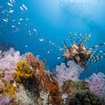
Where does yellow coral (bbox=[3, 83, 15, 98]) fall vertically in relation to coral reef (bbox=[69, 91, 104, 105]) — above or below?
above

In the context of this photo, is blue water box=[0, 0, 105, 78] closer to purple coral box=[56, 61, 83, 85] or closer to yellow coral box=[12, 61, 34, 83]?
purple coral box=[56, 61, 83, 85]

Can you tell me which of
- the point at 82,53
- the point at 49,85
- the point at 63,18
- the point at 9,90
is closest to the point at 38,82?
the point at 49,85

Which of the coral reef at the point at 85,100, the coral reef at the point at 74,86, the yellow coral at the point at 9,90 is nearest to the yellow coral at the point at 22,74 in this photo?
the yellow coral at the point at 9,90

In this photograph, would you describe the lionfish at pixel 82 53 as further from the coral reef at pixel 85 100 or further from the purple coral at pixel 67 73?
the coral reef at pixel 85 100

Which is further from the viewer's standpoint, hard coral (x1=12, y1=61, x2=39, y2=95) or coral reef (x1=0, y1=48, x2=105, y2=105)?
hard coral (x1=12, y1=61, x2=39, y2=95)

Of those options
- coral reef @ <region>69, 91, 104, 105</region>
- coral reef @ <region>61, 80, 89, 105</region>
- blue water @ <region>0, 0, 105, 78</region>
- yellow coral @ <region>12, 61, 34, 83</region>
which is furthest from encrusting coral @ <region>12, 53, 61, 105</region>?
blue water @ <region>0, 0, 105, 78</region>

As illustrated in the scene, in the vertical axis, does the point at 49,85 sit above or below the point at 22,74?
below

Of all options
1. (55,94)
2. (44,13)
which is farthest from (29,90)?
(44,13)

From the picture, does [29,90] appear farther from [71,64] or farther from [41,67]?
[71,64]

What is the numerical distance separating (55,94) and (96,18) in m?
67.5

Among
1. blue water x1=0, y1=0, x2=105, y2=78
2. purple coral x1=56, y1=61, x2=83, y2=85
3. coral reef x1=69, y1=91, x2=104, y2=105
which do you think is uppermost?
blue water x1=0, y1=0, x2=105, y2=78

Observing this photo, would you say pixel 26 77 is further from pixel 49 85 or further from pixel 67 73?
pixel 67 73

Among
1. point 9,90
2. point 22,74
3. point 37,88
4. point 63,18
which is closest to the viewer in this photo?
point 22,74

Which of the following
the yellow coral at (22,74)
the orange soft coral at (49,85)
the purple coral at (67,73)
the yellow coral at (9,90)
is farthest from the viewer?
the purple coral at (67,73)
